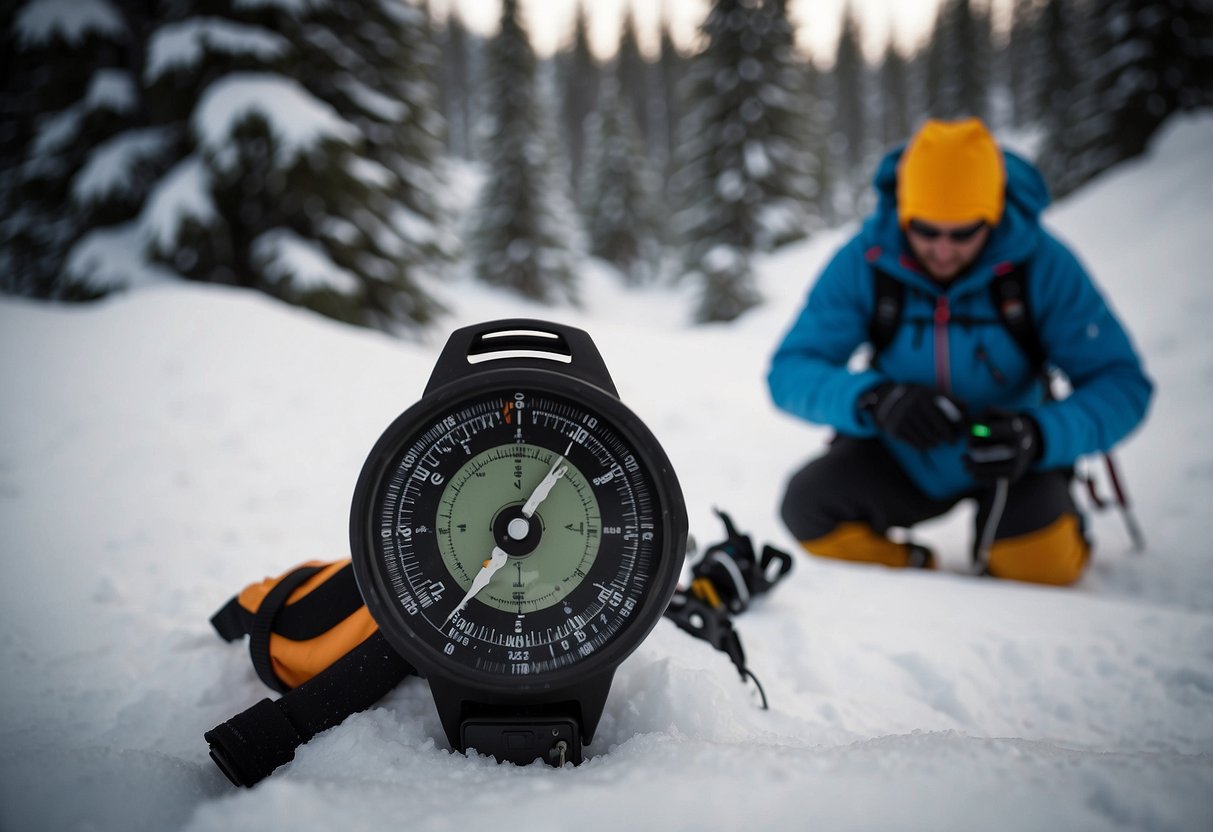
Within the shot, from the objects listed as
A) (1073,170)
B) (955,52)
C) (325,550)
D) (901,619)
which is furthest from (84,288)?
(955,52)

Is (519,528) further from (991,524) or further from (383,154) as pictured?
(383,154)

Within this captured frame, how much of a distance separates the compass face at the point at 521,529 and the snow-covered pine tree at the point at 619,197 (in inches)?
825

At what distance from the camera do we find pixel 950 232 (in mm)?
2143

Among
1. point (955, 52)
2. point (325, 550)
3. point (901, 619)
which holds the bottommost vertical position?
point (901, 619)

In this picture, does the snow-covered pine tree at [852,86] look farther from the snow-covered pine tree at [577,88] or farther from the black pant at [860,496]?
the black pant at [860,496]

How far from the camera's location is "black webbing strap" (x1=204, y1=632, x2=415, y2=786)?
873 mm

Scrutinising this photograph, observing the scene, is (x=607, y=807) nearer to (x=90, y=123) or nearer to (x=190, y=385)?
(x=190, y=385)

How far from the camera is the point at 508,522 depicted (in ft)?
3.18

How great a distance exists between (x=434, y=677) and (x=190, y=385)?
2.72 metres

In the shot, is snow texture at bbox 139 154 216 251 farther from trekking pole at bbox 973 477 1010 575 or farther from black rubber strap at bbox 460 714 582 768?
trekking pole at bbox 973 477 1010 575

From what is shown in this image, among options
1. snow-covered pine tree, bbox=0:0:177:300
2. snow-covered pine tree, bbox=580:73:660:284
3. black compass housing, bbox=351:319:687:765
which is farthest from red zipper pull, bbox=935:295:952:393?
snow-covered pine tree, bbox=580:73:660:284

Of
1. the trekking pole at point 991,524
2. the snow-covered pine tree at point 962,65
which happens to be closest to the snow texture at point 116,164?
the trekking pole at point 991,524

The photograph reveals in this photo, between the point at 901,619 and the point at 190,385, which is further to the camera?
the point at 190,385

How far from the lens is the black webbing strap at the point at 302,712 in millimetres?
873
